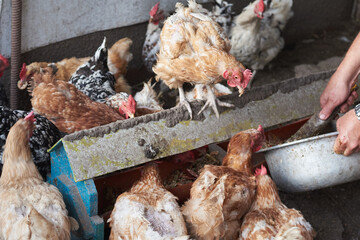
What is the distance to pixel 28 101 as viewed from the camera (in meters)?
4.06

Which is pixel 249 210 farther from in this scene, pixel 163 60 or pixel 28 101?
pixel 28 101

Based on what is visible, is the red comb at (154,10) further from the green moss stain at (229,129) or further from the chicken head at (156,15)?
the green moss stain at (229,129)

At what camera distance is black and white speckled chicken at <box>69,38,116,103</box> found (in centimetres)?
378

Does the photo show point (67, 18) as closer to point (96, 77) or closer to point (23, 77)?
point (96, 77)

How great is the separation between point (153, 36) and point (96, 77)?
96 centimetres

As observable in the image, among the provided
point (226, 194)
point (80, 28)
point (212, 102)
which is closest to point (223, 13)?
point (80, 28)

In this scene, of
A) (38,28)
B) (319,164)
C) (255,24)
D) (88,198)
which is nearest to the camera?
(88,198)

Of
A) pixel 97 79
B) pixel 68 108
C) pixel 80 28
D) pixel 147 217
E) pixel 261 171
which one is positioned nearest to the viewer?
pixel 147 217

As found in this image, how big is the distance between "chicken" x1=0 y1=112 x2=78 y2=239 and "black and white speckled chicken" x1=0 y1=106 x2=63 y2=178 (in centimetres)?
22

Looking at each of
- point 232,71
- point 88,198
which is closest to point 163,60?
→ point 232,71

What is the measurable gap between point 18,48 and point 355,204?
10.5 ft

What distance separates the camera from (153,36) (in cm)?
449

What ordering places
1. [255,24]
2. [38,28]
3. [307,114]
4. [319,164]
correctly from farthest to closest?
1. [255,24]
2. [38,28]
3. [307,114]
4. [319,164]

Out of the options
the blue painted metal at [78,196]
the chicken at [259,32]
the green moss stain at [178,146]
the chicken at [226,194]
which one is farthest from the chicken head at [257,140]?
the chicken at [259,32]
